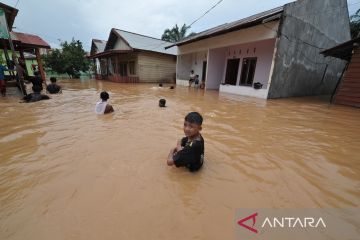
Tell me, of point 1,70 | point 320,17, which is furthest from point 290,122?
point 1,70

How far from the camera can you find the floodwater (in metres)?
1.82

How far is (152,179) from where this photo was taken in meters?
2.58

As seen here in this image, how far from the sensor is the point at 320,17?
36.8 feet

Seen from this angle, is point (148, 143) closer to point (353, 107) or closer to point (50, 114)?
point (50, 114)

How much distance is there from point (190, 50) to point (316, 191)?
1614 centimetres

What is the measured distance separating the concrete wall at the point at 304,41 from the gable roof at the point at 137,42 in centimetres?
1373

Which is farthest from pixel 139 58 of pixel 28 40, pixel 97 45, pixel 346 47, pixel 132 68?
pixel 346 47

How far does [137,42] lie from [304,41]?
635 inches

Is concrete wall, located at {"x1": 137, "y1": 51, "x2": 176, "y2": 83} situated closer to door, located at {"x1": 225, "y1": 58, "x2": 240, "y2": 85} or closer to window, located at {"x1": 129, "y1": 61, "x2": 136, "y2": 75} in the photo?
window, located at {"x1": 129, "y1": 61, "x2": 136, "y2": 75}

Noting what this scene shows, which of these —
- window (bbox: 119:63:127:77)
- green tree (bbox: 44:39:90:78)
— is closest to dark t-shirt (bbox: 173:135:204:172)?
window (bbox: 119:63:127:77)

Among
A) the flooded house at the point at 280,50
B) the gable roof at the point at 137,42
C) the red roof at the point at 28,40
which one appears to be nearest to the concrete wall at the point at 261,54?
the flooded house at the point at 280,50

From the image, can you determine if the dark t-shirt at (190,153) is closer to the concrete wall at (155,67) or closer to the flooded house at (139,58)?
the flooded house at (139,58)

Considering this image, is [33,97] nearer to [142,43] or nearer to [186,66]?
[186,66]

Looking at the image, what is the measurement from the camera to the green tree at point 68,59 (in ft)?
79.2
